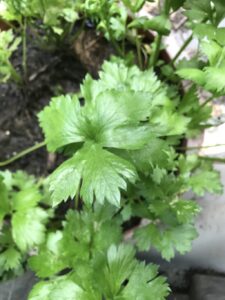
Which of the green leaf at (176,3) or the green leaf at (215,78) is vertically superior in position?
the green leaf at (176,3)

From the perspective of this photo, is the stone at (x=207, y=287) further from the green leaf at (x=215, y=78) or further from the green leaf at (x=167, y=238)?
the green leaf at (x=215, y=78)

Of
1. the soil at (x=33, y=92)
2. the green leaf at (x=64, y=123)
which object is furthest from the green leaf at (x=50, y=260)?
the soil at (x=33, y=92)

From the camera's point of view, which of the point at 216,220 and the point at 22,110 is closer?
the point at 216,220

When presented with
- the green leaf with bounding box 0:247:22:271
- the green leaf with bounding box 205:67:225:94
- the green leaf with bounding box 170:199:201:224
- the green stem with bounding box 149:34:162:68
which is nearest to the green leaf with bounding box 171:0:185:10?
the green stem with bounding box 149:34:162:68

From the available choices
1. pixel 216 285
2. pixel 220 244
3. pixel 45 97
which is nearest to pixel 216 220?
pixel 220 244

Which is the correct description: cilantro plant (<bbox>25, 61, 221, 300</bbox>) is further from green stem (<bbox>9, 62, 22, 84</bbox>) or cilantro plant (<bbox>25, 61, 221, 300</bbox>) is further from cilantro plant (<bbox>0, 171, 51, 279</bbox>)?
green stem (<bbox>9, 62, 22, 84</bbox>)

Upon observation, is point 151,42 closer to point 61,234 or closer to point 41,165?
point 41,165
